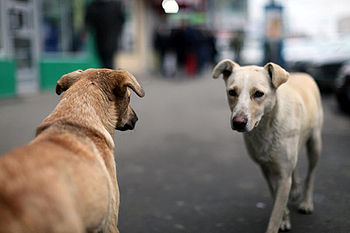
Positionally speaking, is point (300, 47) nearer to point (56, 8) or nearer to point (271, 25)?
point (271, 25)

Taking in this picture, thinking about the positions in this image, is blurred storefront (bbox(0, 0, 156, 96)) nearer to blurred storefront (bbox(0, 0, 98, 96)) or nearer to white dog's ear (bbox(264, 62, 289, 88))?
blurred storefront (bbox(0, 0, 98, 96))

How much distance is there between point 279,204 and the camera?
10.8 ft

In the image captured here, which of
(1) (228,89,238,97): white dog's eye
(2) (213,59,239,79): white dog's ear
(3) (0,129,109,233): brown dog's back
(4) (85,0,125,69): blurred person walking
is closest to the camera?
(3) (0,129,109,233): brown dog's back

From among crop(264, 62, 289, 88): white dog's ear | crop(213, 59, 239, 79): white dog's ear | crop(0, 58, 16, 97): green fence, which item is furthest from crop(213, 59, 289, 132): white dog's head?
crop(0, 58, 16, 97): green fence

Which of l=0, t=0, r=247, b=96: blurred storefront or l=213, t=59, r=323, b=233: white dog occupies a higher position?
l=0, t=0, r=247, b=96: blurred storefront

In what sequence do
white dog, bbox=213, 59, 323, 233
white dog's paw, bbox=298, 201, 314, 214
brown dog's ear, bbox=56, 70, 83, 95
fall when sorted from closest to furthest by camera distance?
brown dog's ear, bbox=56, 70, 83, 95 → white dog, bbox=213, 59, 323, 233 → white dog's paw, bbox=298, 201, 314, 214

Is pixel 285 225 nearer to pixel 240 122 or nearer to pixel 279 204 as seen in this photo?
pixel 279 204

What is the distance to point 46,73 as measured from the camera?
12859 millimetres

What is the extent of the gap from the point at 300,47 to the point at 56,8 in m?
10.3

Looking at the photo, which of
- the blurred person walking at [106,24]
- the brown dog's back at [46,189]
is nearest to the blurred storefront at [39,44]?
the blurred person walking at [106,24]

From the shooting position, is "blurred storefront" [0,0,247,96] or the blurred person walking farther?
"blurred storefront" [0,0,247,96]

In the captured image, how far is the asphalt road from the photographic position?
3.81 m

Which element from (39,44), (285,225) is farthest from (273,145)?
(39,44)

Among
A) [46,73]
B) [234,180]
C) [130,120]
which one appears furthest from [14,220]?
[46,73]
